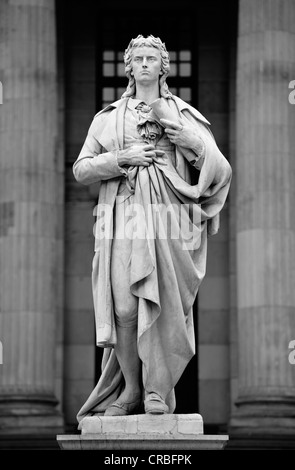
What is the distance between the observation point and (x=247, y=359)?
40875mm

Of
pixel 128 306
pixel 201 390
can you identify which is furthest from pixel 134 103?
pixel 201 390

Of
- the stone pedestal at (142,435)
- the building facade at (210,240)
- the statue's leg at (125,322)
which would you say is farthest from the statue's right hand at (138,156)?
the building facade at (210,240)

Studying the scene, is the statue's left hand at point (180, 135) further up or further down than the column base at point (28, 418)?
further up

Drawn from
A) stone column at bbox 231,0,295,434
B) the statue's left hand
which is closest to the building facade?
stone column at bbox 231,0,295,434

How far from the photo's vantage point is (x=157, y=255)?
15352 millimetres

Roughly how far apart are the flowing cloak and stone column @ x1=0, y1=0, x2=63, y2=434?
2494cm

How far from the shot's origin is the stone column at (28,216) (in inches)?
1610

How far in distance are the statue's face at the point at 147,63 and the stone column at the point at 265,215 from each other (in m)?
24.5

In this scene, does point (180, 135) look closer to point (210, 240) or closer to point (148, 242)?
point (148, 242)

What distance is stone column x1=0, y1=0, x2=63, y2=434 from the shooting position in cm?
4091

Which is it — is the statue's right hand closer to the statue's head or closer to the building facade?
the statue's head

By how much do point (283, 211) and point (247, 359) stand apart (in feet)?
13.3

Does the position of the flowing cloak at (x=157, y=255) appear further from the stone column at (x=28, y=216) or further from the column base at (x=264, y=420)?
the stone column at (x=28, y=216)

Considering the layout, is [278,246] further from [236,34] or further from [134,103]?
[134,103]
